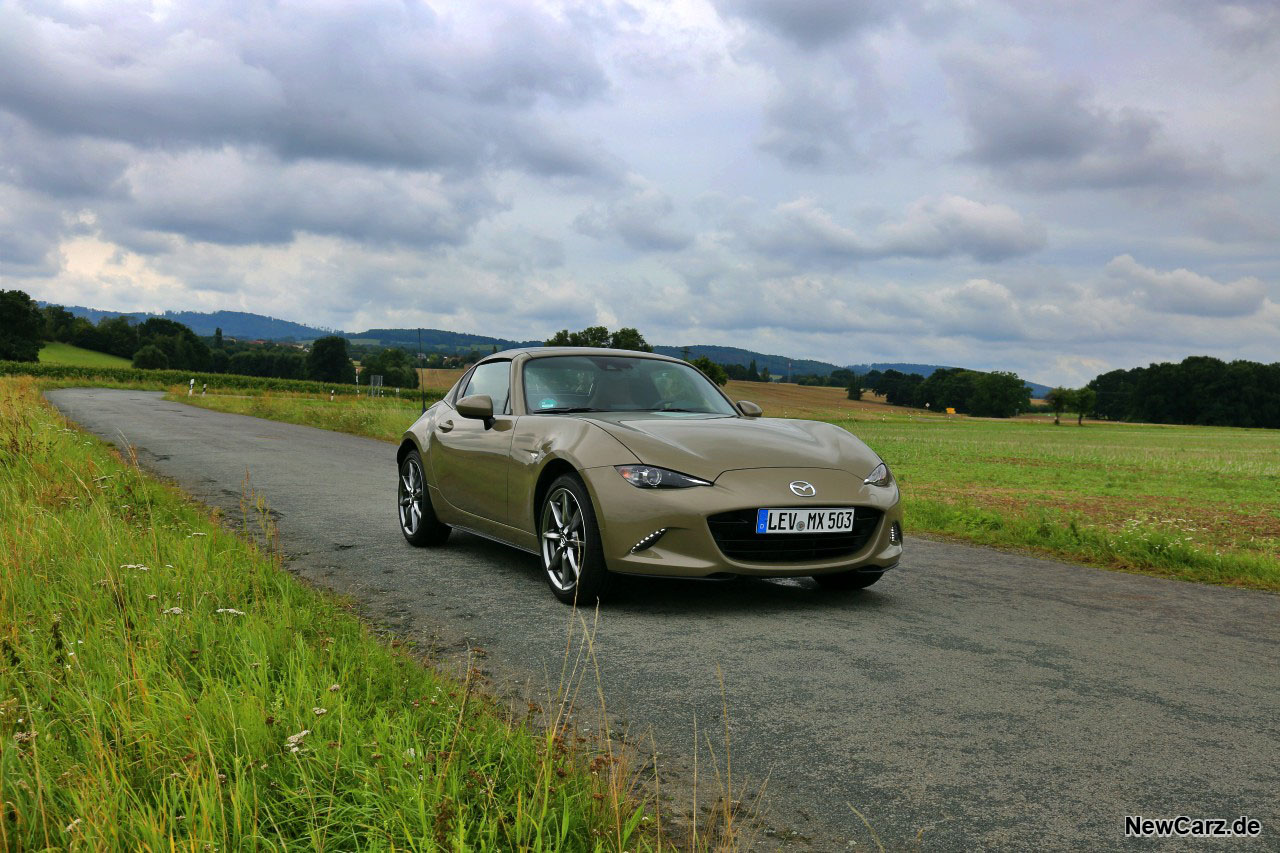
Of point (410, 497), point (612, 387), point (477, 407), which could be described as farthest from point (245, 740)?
point (410, 497)

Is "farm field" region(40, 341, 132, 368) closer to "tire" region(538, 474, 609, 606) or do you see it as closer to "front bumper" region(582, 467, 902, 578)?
"tire" region(538, 474, 609, 606)

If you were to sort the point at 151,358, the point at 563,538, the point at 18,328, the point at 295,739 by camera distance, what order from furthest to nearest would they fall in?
the point at 151,358
the point at 18,328
the point at 563,538
the point at 295,739

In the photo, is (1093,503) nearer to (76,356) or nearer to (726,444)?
(726,444)

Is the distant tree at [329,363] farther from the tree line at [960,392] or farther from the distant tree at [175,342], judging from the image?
the tree line at [960,392]

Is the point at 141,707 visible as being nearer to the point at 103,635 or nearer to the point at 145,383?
the point at 103,635

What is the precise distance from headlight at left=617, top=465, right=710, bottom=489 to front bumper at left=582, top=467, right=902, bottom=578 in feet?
0.10

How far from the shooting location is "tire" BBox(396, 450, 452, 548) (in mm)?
7508

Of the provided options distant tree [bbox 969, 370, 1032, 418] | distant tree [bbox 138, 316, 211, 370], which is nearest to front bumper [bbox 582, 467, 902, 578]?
distant tree [bbox 138, 316, 211, 370]

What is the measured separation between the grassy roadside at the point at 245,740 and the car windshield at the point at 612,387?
2.24m

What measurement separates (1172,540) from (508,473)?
A: 590 cm

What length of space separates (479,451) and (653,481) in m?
1.89

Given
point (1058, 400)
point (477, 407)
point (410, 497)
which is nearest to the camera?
point (477, 407)

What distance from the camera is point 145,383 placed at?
76250mm

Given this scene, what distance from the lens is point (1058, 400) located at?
393ft
